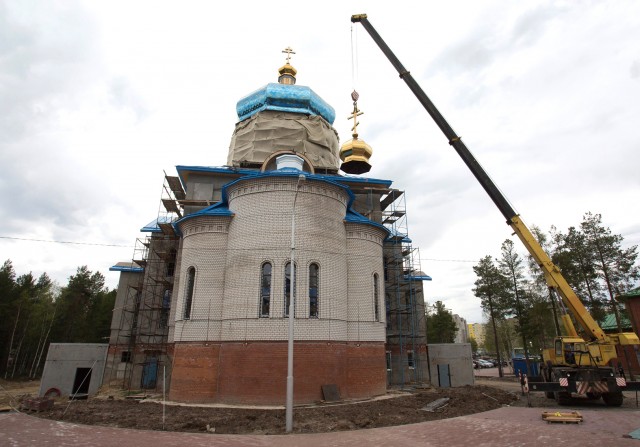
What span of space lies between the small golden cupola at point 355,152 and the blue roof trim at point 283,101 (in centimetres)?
867

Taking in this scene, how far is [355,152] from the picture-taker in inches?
847

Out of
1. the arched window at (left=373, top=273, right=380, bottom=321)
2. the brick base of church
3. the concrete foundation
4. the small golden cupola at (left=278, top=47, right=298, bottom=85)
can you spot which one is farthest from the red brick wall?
the small golden cupola at (left=278, top=47, right=298, bottom=85)

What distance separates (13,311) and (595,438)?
47808mm

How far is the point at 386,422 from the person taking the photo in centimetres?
1216

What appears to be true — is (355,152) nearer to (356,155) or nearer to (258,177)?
(356,155)

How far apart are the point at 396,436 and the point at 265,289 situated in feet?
26.6

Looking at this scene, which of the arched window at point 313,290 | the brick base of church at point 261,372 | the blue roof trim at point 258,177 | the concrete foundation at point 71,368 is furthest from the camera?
the concrete foundation at point 71,368

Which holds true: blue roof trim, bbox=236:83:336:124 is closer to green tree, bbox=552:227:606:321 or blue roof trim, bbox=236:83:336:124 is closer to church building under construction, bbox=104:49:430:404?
church building under construction, bbox=104:49:430:404

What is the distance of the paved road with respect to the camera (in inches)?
383

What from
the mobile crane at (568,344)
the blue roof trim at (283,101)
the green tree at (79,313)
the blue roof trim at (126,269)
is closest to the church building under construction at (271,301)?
the blue roof trim at (126,269)

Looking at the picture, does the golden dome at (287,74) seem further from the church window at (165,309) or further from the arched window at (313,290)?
the arched window at (313,290)

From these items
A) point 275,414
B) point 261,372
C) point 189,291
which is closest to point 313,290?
point 261,372

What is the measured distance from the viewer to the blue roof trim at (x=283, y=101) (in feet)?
96.0

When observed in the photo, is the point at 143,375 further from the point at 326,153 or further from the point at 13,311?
the point at 13,311
